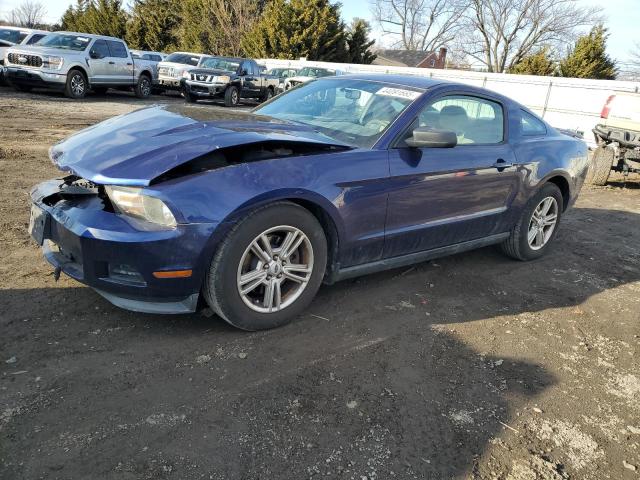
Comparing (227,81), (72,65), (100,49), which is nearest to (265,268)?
(72,65)

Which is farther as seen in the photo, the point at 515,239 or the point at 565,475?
the point at 515,239

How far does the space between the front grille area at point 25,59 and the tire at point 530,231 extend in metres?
14.1

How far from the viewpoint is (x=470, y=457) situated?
7.85 ft

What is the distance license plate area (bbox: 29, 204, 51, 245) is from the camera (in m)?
3.10

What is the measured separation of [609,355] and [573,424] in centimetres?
103

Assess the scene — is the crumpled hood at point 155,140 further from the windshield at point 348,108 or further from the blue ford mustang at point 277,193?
the windshield at point 348,108

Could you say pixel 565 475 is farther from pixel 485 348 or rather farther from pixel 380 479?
pixel 485 348

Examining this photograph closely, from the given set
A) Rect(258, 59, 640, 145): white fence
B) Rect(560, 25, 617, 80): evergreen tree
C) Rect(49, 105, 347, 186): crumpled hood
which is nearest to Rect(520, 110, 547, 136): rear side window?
Rect(49, 105, 347, 186): crumpled hood

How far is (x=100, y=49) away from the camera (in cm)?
1606

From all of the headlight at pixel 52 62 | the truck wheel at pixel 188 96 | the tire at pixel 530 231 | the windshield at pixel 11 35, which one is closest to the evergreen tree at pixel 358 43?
the truck wheel at pixel 188 96

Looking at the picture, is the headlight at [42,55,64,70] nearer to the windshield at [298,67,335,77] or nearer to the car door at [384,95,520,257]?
the windshield at [298,67,335,77]

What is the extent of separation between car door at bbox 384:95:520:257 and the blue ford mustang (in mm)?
12

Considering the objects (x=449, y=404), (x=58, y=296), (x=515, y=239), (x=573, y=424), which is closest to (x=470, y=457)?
(x=449, y=404)

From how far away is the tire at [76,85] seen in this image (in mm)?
15125
